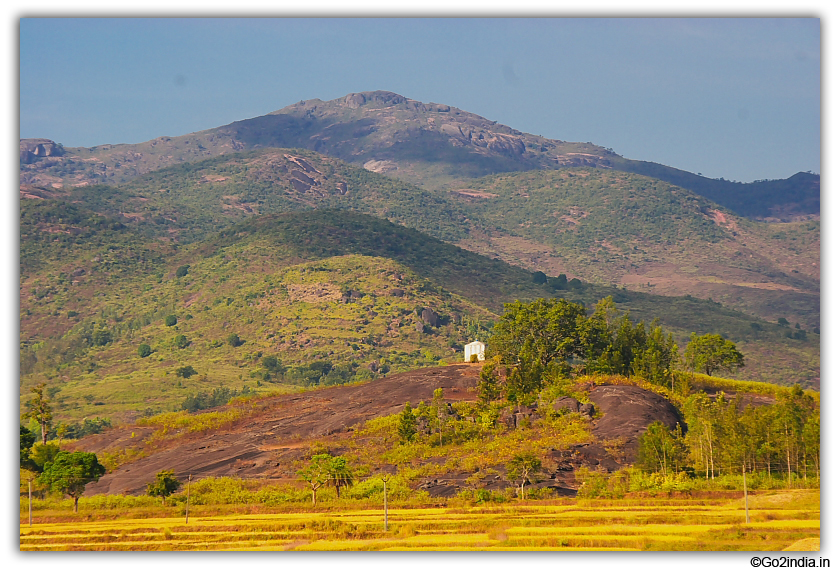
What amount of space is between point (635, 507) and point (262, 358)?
11346 centimetres

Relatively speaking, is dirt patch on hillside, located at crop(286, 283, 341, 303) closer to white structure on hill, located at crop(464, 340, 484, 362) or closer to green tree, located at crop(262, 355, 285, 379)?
green tree, located at crop(262, 355, 285, 379)

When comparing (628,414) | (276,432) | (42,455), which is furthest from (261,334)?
(628,414)

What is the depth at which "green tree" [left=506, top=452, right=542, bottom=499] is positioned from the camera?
5634 centimetres

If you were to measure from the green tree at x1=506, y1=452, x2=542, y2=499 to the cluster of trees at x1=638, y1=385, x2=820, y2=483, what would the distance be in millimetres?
6127

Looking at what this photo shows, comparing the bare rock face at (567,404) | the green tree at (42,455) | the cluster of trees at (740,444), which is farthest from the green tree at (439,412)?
the green tree at (42,455)

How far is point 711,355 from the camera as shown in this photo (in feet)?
284

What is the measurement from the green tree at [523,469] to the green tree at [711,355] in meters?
33.7

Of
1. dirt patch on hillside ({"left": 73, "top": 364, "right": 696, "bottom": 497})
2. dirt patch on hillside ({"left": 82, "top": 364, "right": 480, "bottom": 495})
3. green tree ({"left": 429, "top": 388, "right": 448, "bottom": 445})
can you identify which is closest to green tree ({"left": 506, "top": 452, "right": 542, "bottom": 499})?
dirt patch on hillside ({"left": 73, "top": 364, "right": 696, "bottom": 497})

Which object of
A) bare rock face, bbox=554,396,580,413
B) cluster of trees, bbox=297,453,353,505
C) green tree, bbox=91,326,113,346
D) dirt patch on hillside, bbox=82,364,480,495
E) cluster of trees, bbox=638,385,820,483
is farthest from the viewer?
green tree, bbox=91,326,113,346

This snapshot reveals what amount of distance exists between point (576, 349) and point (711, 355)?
13167mm

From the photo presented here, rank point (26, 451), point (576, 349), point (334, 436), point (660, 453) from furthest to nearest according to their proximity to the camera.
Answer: point (576, 349), point (334, 436), point (26, 451), point (660, 453)

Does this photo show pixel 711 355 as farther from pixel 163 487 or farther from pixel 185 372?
pixel 185 372

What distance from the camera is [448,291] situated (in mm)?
193250

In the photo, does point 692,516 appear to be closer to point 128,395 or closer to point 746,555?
point 746,555
